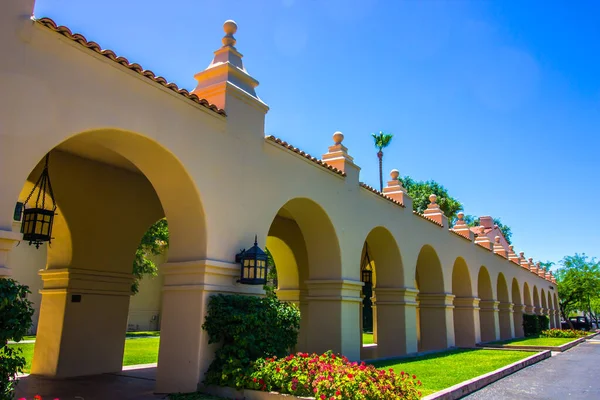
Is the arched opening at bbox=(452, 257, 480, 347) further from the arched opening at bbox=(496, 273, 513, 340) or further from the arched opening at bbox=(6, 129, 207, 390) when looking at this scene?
the arched opening at bbox=(6, 129, 207, 390)

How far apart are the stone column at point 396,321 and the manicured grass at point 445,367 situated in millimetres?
646

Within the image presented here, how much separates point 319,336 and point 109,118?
21.7 ft

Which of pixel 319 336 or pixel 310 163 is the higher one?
pixel 310 163

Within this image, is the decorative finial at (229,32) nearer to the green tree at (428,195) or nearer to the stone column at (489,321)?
the stone column at (489,321)

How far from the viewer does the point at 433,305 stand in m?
16.4

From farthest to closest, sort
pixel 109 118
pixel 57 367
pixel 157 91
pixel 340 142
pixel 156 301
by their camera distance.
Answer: pixel 156 301 < pixel 340 142 < pixel 57 367 < pixel 157 91 < pixel 109 118

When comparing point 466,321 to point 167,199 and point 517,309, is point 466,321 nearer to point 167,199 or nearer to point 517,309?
point 517,309

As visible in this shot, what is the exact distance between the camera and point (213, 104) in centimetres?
793

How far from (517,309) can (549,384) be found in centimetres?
1918

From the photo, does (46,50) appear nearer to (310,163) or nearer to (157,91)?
(157,91)

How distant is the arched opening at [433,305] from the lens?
642 inches

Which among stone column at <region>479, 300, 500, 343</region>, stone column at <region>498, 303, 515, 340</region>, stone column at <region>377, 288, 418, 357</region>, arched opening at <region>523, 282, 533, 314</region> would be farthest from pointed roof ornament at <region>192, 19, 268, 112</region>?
arched opening at <region>523, 282, 533, 314</region>

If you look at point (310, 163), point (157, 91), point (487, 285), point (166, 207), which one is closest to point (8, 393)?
point (166, 207)

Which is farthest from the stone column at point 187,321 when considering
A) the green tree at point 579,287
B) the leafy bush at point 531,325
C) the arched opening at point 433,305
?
the green tree at point 579,287
